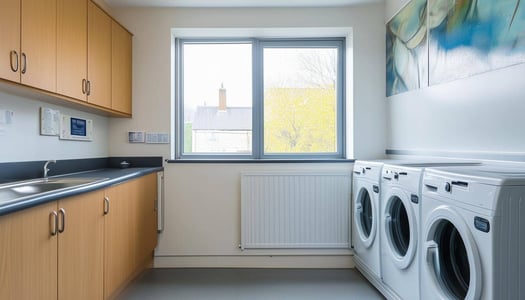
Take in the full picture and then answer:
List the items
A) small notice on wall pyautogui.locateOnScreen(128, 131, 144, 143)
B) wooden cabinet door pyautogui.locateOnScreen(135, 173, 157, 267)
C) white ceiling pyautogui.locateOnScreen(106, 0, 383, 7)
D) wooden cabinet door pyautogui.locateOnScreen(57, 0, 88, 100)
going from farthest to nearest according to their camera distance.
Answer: small notice on wall pyautogui.locateOnScreen(128, 131, 144, 143) → white ceiling pyautogui.locateOnScreen(106, 0, 383, 7) → wooden cabinet door pyautogui.locateOnScreen(135, 173, 157, 267) → wooden cabinet door pyautogui.locateOnScreen(57, 0, 88, 100)

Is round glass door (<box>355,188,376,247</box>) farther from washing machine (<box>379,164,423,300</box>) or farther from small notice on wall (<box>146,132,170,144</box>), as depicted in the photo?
small notice on wall (<box>146,132,170,144</box>)

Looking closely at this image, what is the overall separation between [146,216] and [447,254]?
2.17m

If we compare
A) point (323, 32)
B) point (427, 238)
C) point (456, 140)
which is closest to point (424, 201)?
point (427, 238)

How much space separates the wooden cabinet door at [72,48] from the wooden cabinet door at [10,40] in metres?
0.32

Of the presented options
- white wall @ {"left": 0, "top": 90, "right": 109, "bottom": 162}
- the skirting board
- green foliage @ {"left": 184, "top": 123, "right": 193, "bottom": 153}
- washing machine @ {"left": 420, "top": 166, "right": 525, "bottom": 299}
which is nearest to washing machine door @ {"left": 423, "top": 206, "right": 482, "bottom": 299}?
washing machine @ {"left": 420, "top": 166, "right": 525, "bottom": 299}

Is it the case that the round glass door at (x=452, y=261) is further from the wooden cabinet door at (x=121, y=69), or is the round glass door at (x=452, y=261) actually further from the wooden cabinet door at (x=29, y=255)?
the wooden cabinet door at (x=121, y=69)

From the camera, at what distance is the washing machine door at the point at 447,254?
1.39 m

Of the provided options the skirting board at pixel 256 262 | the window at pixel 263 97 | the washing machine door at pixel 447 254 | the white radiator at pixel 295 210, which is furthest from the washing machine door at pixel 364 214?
the washing machine door at pixel 447 254

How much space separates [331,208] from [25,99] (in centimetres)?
249

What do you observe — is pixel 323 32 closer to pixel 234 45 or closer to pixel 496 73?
pixel 234 45

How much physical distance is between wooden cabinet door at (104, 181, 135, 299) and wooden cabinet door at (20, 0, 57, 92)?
746mm

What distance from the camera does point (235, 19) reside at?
9.55 ft

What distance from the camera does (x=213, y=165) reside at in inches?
114

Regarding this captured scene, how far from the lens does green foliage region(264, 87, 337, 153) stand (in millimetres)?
3123
